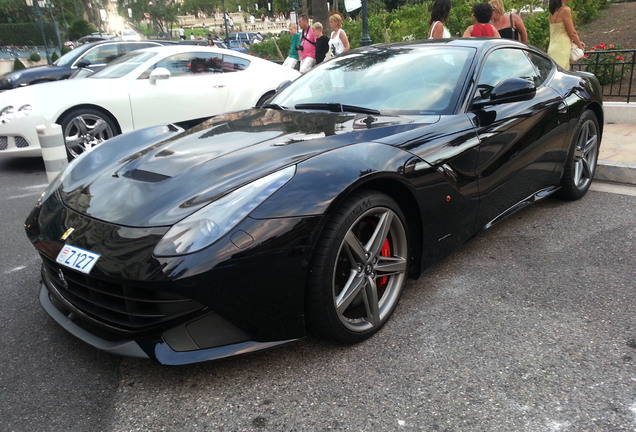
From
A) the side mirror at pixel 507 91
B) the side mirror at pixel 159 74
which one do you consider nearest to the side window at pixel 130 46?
the side mirror at pixel 159 74

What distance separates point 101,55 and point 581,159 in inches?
378

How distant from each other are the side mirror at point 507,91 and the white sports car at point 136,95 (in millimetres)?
4498

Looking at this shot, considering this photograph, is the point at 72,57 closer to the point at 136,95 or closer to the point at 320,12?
the point at 136,95

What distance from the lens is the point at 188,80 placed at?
6961mm

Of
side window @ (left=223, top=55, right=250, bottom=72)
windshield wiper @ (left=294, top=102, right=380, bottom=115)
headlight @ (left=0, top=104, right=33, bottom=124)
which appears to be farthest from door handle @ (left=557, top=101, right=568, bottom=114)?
headlight @ (left=0, top=104, right=33, bottom=124)

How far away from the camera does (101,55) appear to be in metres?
10.8

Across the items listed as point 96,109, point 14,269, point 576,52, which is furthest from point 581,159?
point 96,109

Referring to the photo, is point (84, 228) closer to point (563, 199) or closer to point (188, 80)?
point (563, 199)

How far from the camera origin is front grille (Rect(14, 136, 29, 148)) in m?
5.93

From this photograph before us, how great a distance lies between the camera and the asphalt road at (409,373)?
200cm

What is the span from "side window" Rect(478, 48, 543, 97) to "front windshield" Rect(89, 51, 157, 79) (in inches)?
189

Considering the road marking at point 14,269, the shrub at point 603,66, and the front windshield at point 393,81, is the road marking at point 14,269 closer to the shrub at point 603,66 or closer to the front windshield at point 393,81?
the front windshield at point 393,81

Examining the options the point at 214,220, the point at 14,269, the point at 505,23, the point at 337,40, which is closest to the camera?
the point at 214,220

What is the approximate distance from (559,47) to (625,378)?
17.8ft
